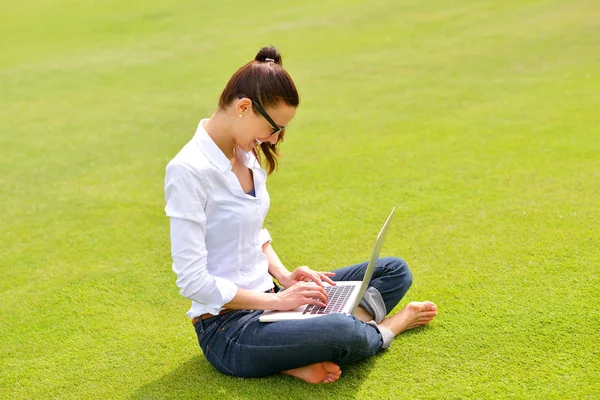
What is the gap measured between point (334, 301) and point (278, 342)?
13.8 inches

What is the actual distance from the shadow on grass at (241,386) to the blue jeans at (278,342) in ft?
0.17

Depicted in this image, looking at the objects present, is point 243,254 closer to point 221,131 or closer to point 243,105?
point 221,131

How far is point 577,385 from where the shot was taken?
287cm

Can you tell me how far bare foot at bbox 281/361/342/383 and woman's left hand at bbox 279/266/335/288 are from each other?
340 mm

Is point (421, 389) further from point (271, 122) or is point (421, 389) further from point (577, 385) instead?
point (271, 122)


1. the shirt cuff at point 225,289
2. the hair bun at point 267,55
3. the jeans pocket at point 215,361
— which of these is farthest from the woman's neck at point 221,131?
the jeans pocket at point 215,361

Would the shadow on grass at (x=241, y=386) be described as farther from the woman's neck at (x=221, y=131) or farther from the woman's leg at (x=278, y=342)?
the woman's neck at (x=221, y=131)

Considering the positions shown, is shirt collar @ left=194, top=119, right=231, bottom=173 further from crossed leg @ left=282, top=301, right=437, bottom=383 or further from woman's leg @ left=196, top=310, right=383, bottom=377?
crossed leg @ left=282, top=301, right=437, bottom=383

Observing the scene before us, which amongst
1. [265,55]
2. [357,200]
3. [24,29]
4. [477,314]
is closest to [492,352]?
[477,314]

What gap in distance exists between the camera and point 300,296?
3.01m

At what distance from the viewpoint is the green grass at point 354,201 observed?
3205 mm

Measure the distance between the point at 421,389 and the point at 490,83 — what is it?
19.1 ft

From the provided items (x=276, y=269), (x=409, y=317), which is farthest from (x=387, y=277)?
(x=276, y=269)

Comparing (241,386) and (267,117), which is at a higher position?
(267,117)
